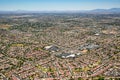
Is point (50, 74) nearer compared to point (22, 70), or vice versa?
point (50, 74)

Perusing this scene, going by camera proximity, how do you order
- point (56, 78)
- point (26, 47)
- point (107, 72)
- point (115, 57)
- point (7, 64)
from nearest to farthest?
1. point (56, 78)
2. point (107, 72)
3. point (7, 64)
4. point (115, 57)
5. point (26, 47)

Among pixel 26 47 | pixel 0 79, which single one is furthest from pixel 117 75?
pixel 26 47

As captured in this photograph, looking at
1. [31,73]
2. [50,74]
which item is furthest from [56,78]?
[31,73]

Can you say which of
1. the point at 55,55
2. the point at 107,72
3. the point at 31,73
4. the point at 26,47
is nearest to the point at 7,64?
the point at 31,73

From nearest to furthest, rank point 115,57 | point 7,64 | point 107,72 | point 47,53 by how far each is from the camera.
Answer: point 107,72 → point 7,64 → point 115,57 → point 47,53

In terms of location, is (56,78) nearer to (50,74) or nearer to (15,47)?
(50,74)

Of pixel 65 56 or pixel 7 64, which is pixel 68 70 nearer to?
pixel 65 56

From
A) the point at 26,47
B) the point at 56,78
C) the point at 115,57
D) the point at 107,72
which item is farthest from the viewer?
the point at 26,47

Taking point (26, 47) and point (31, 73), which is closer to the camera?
point (31, 73)

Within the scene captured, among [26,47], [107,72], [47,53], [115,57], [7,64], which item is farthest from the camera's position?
[26,47]
